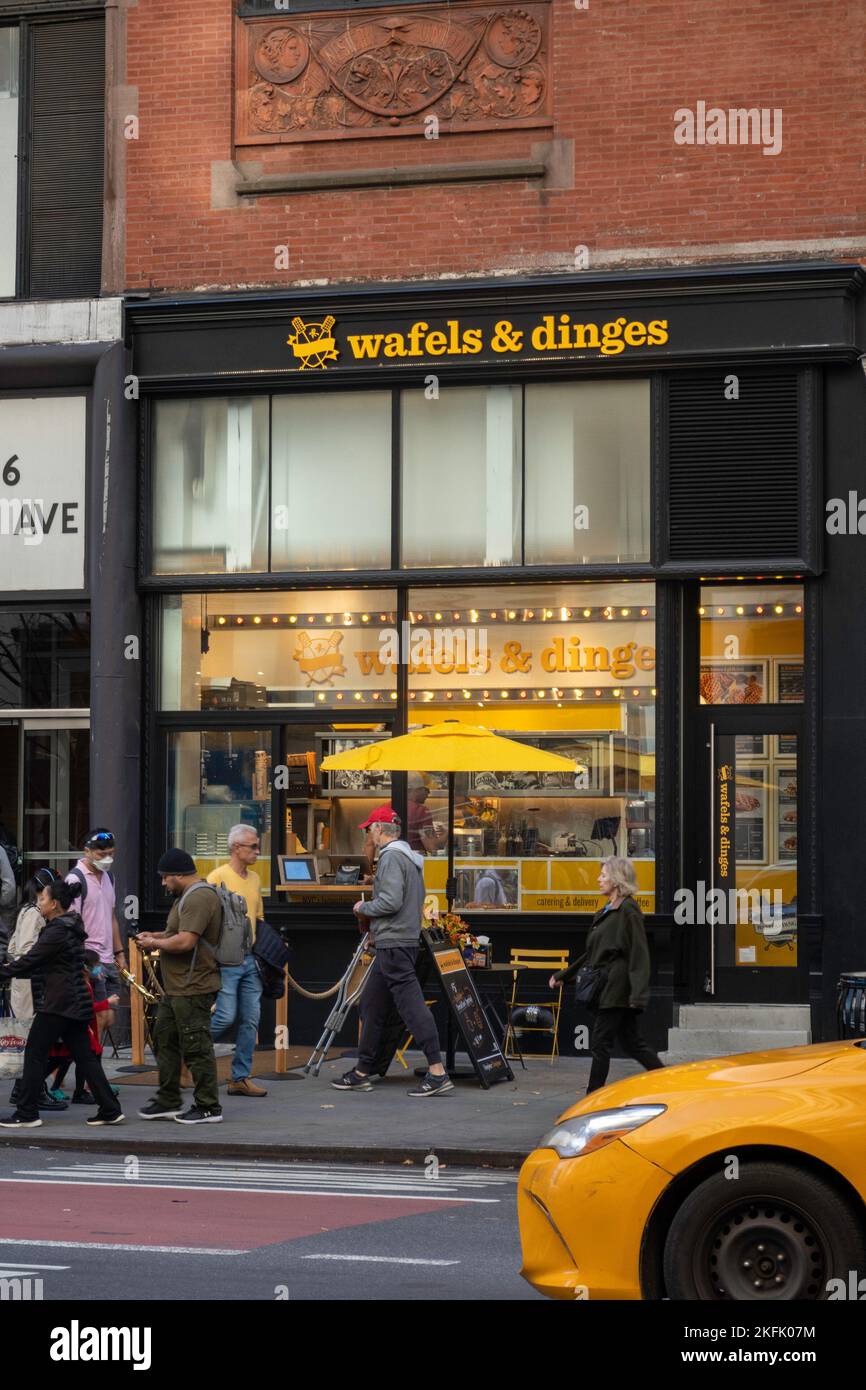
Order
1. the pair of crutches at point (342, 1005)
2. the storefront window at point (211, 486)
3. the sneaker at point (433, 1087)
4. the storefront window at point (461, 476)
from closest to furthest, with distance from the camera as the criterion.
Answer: the sneaker at point (433, 1087), the pair of crutches at point (342, 1005), the storefront window at point (461, 476), the storefront window at point (211, 486)

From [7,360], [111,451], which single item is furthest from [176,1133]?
[7,360]

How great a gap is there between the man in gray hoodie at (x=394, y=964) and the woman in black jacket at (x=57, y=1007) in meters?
2.22

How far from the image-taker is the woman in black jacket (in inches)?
507

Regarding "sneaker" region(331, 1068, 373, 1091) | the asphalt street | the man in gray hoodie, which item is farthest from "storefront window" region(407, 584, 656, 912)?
the asphalt street

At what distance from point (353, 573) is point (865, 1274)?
37.1 feet

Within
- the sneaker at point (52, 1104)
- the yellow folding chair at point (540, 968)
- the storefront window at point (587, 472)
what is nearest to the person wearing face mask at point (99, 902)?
the sneaker at point (52, 1104)

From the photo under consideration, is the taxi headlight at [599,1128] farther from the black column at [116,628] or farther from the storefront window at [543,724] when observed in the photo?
the black column at [116,628]

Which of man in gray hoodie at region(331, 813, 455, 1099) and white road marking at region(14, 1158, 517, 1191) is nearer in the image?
white road marking at region(14, 1158, 517, 1191)

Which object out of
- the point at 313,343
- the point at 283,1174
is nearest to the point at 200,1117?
the point at 283,1174

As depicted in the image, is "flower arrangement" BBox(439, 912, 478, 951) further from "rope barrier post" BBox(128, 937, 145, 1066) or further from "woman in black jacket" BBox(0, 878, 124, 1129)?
"woman in black jacket" BBox(0, 878, 124, 1129)

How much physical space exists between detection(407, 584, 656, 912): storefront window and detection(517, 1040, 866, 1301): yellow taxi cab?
963 centimetres

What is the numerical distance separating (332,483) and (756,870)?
5024 mm

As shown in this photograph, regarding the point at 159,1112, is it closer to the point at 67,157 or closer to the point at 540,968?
the point at 540,968

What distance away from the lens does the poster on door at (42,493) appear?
17.9m
